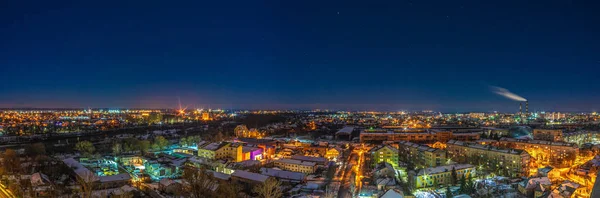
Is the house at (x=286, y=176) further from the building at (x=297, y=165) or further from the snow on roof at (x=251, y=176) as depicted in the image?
the building at (x=297, y=165)

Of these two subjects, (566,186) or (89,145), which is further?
(89,145)

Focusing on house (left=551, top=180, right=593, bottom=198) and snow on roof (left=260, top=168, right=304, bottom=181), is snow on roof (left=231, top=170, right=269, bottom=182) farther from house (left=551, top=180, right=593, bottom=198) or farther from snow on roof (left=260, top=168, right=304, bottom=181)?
house (left=551, top=180, right=593, bottom=198)

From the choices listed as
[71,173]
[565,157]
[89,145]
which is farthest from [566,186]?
[89,145]

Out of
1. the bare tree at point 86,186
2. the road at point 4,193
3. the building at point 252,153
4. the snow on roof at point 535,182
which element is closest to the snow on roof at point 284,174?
the building at point 252,153

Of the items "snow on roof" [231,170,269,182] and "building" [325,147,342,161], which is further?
"building" [325,147,342,161]

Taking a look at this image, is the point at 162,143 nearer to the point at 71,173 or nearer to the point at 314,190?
the point at 71,173

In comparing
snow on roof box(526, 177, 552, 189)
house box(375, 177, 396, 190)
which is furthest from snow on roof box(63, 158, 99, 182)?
snow on roof box(526, 177, 552, 189)

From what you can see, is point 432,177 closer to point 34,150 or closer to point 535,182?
point 535,182
